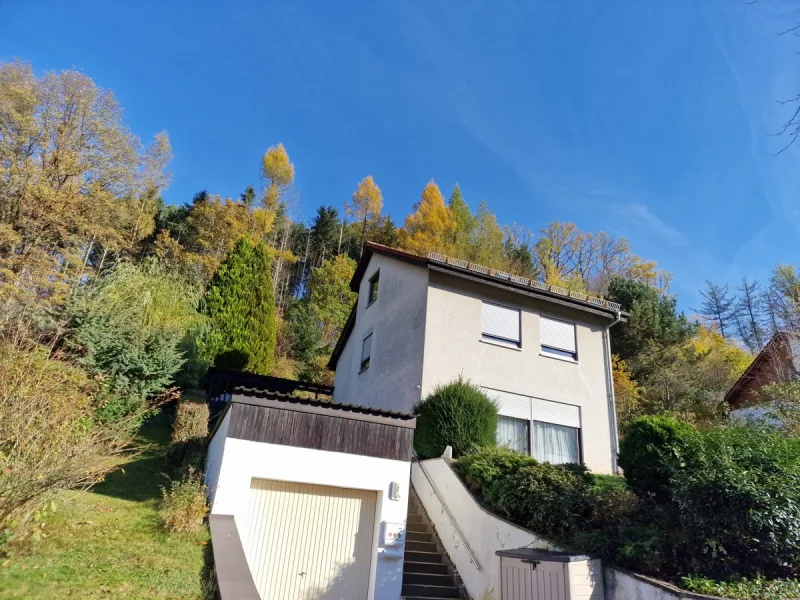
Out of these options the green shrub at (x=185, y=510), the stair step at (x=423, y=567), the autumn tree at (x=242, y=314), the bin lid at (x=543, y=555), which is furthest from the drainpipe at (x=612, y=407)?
the autumn tree at (x=242, y=314)

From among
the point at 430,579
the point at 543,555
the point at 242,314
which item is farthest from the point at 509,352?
the point at 242,314

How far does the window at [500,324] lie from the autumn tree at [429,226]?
20182mm

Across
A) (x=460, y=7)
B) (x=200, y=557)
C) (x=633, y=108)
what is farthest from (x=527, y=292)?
(x=200, y=557)

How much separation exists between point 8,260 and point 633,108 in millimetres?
22670

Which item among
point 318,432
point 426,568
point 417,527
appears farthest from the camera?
point 417,527

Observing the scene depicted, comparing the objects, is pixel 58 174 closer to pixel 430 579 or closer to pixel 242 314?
pixel 242 314

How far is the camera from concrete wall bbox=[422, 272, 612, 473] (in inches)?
604

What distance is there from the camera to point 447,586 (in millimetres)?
10055

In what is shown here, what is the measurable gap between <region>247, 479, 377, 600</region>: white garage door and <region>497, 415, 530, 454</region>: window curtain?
243 inches

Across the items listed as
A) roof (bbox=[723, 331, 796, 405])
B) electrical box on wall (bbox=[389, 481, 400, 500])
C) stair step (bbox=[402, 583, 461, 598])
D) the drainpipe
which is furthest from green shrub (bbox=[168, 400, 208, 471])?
roof (bbox=[723, 331, 796, 405])

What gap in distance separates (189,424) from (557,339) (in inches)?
505

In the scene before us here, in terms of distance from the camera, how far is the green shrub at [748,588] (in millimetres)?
5844

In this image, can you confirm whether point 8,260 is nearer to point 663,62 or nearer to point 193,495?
point 193,495

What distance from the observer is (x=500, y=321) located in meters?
16.5
